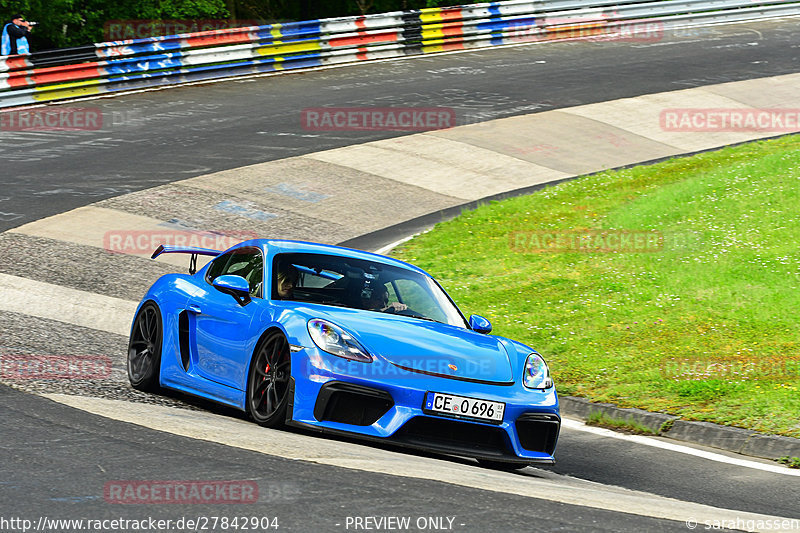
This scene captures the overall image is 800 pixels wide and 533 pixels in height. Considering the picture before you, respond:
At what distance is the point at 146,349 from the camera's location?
27.6 feet

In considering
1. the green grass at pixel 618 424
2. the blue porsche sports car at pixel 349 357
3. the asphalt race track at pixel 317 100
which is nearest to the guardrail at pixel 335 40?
the asphalt race track at pixel 317 100

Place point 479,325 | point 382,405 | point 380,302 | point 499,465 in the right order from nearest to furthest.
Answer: point 382,405
point 499,465
point 380,302
point 479,325

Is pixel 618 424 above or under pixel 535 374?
under

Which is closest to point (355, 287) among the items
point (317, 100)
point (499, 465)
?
point (499, 465)

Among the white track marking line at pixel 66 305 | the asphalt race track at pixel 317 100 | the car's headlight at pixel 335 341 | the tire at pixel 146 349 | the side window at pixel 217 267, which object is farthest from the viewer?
the asphalt race track at pixel 317 100

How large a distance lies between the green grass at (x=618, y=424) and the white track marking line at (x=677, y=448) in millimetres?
63

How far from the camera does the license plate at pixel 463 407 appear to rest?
21.2ft

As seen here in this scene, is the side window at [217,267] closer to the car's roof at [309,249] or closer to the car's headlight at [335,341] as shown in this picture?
the car's roof at [309,249]

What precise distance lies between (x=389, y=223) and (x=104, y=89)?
31.7 feet

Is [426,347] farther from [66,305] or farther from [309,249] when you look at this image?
[66,305]

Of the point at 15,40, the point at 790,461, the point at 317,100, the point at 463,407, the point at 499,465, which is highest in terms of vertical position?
the point at 15,40

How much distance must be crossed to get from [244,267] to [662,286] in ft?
18.7

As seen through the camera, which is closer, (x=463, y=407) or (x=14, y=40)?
(x=463, y=407)

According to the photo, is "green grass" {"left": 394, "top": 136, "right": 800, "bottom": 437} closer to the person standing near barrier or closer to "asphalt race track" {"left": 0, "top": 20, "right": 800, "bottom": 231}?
"asphalt race track" {"left": 0, "top": 20, "right": 800, "bottom": 231}
